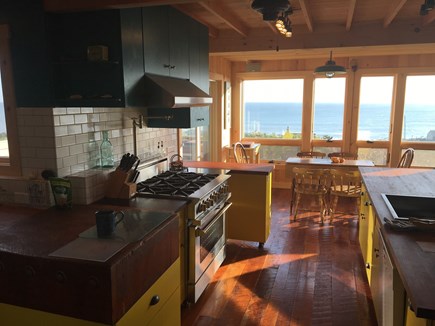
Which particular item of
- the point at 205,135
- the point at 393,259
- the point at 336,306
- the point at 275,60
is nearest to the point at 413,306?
the point at 393,259

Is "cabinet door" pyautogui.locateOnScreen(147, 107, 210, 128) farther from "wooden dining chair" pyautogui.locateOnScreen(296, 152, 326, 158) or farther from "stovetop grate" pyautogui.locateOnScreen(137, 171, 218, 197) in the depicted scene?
"wooden dining chair" pyautogui.locateOnScreen(296, 152, 326, 158)

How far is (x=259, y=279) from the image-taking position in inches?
127

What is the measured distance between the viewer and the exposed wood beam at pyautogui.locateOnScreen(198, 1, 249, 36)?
3056mm

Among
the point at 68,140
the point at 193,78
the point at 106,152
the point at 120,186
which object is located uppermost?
the point at 193,78

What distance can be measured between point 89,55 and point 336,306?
2.52 m

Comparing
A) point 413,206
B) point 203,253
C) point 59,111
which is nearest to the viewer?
point 59,111

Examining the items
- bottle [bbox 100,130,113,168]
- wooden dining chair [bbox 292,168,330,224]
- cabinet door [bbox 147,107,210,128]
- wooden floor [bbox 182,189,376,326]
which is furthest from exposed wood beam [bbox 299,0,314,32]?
wooden floor [bbox 182,189,376,326]

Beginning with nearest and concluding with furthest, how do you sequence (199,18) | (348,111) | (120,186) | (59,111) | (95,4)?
(95,4) → (59,111) → (120,186) → (199,18) → (348,111)

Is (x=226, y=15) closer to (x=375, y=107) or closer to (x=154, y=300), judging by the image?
(x=154, y=300)

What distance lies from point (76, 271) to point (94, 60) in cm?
131

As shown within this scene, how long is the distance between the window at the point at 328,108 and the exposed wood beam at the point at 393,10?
2762 millimetres

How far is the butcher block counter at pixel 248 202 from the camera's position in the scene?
3.64 m

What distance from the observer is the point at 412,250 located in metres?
1.73

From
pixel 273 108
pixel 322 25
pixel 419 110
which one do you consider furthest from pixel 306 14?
pixel 419 110
